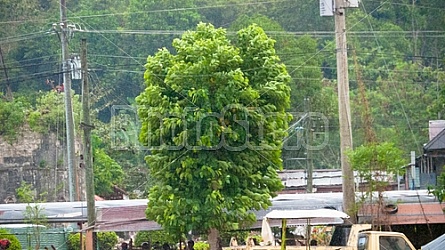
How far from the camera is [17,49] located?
68250 millimetres

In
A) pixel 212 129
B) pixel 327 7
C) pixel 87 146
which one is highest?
pixel 327 7

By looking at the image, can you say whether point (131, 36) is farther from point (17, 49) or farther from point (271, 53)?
point (271, 53)

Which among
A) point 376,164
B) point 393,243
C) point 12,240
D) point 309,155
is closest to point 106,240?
point 309,155

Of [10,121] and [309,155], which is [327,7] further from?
[10,121]

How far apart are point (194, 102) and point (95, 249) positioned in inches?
259

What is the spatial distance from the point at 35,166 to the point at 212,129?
1117 inches

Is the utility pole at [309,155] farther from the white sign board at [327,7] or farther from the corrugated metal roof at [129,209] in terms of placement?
the white sign board at [327,7]

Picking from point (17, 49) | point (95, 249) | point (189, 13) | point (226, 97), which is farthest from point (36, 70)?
point (226, 97)

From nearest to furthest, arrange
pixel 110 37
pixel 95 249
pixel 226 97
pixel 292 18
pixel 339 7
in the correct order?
pixel 226 97, pixel 339 7, pixel 95 249, pixel 110 37, pixel 292 18

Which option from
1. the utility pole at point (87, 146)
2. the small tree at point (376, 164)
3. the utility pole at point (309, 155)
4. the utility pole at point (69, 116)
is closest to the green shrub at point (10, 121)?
the utility pole at point (69, 116)

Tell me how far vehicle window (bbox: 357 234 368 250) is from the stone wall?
103 feet

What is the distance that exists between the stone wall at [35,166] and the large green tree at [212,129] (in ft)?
79.7

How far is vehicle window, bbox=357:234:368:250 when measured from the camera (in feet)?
68.2

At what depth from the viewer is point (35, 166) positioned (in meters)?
53.2
